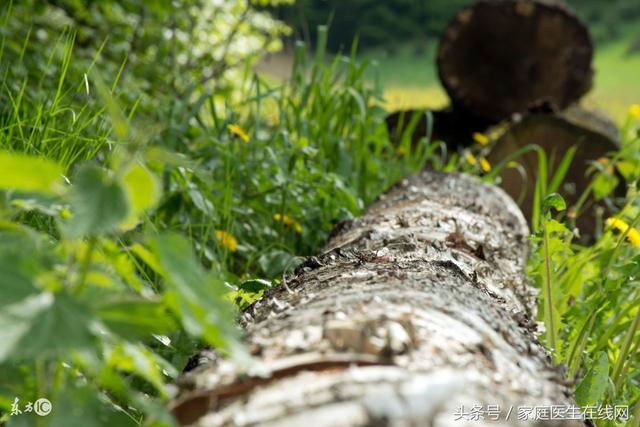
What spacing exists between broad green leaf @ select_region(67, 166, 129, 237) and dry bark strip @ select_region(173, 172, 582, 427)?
7.5 inches

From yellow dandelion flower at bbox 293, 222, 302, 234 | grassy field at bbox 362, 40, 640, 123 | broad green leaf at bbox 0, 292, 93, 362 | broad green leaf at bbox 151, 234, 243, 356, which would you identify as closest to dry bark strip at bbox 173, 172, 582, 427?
broad green leaf at bbox 151, 234, 243, 356

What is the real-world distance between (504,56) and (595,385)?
4778 millimetres

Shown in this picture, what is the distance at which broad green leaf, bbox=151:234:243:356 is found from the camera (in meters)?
0.79

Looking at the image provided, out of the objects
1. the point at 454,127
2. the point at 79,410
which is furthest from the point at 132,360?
the point at 454,127

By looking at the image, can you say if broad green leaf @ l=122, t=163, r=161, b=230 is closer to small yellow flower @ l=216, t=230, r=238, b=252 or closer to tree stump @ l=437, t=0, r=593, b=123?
small yellow flower @ l=216, t=230, r=238, b=252

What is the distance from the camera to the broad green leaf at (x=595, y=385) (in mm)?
1644

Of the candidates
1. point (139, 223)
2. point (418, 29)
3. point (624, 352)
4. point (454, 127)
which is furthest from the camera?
point (418, 29)

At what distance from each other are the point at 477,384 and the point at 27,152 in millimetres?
1151

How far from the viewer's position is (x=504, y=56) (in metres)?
6.16

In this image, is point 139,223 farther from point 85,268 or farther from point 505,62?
point 505,62

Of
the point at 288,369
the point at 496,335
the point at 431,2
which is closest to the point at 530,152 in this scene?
the point at 496,335

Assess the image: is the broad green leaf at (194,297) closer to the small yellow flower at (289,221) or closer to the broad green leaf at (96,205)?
the broad green leaf at (96,205)

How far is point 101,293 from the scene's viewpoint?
0.85 m

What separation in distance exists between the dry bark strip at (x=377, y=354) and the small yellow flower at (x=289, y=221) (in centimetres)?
93
